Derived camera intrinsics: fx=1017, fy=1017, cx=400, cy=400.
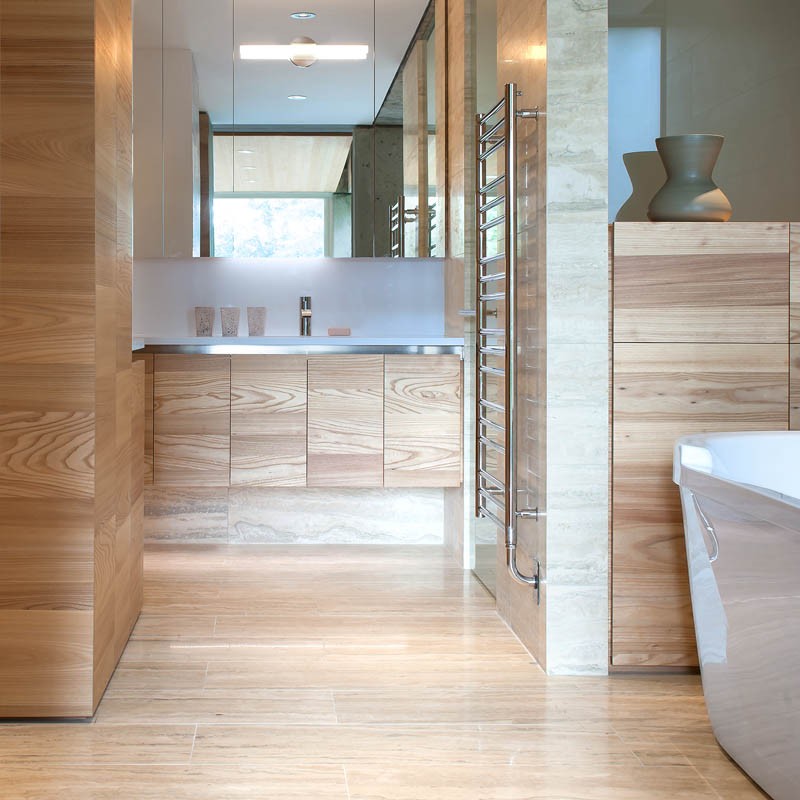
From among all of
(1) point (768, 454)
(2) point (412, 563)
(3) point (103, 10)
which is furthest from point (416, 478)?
(3) point (103, 10)

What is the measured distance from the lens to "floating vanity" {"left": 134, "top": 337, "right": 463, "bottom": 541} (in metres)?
3.94

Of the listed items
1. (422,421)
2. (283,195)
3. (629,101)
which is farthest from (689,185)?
(283,195)

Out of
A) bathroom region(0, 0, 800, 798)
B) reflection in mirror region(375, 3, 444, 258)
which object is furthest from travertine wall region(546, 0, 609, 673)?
reflection in mirror region(375, 3, 444, 258)

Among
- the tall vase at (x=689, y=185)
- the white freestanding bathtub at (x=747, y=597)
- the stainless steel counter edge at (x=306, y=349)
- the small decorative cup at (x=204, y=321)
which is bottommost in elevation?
the white freestanding bathtub at (x=747, y=597)

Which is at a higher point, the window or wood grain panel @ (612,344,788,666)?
A: the window

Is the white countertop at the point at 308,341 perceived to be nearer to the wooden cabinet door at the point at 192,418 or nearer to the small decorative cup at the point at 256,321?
Result: the wooden cabinet door at the point at 192,418

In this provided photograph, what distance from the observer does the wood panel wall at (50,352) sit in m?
2.25

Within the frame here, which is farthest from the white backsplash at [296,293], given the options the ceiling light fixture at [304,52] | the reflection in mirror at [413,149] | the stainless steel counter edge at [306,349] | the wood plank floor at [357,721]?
the wood plank floor at [357,721]

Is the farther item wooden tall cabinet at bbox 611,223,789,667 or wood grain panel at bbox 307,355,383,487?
wood grain panel at bbox 307,355,383,487

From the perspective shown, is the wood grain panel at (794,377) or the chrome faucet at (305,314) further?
the chrome faucet at (305,314)

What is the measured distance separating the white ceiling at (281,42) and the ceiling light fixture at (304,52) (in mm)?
20

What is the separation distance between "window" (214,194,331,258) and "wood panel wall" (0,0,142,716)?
2043 millimetres

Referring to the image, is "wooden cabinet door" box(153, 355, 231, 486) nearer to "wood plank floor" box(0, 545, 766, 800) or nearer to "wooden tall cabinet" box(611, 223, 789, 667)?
"wood plank floor" box(0, 545, 766, 800)

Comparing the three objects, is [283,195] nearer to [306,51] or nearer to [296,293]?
[296,293]
